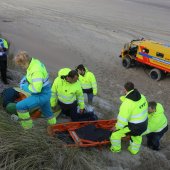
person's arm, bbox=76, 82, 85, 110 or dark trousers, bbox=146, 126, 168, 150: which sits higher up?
person's arm, bbox=76, 82, 85, 110

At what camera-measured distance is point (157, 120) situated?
7633 millimetres

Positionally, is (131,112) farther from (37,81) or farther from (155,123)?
(37,81)

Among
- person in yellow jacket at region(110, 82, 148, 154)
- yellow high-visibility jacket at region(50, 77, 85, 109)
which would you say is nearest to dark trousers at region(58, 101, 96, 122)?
yellow high-visibility jacket at region(50, 77, 85, 109)

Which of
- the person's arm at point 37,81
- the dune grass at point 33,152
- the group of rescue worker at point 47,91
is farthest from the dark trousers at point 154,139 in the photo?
the person's arm at point 37,81

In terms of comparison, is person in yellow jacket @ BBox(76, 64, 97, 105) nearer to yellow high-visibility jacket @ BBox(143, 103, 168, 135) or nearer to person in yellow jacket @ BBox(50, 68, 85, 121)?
person in yellow jacket @ BBox(50, 68, 85, 121)

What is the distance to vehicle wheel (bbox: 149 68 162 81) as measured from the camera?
14.2 m

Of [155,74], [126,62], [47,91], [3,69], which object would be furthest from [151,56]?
[47,91]

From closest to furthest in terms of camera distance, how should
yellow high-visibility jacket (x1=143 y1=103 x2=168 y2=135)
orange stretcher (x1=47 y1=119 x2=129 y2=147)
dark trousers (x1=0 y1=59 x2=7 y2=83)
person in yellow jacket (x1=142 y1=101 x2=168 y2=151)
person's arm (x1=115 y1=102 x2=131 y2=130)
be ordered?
person's arm (x1=115 y1=102 x2=131 y2=130) → orange stretcher (x1=47 y1=119 x2=129 y2=147) → person in yellow jacket (x1=142 y1=101 x2=168 y2=151) → yellow high-visibility jacket (x1=143 y1=103 x2=168 y2=135) → dark trousers (x1=0 y1=59 x2=7 y2=83)

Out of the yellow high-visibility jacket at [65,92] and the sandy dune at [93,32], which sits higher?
the yellow high-visibility jacket at [65,92]

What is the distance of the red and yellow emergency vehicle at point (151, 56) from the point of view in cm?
1389

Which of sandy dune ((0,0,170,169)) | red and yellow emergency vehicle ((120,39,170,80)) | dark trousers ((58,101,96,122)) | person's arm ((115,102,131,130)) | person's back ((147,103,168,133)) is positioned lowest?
sandy dune ((0,0,170,169))

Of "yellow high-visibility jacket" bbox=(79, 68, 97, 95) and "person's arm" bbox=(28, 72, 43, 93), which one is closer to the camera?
"person's arm" bbox=(28, 72, 43, 93)

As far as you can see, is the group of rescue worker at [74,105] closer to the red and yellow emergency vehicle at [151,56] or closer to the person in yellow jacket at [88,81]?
the person in yellow jacket at [88,81]

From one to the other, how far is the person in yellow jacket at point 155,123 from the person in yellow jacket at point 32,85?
85.1 inches
